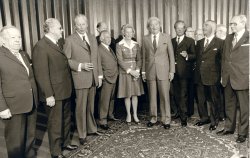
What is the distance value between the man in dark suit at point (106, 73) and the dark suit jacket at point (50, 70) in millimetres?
1053

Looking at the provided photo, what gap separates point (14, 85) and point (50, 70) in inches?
19.2

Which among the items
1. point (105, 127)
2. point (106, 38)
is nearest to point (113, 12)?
point (106, 38)

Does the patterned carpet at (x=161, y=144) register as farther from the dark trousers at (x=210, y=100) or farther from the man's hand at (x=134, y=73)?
the man's hand at (x=134, y=73)

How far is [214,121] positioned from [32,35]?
291 cm

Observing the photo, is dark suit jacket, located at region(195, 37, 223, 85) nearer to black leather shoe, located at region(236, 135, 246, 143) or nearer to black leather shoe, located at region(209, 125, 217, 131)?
black leather shoe, located at region(209, 125, 217, 131)

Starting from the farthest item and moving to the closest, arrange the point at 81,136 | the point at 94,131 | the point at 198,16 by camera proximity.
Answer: the point at 198,16 < the point at 94,131 < the point at 81,136

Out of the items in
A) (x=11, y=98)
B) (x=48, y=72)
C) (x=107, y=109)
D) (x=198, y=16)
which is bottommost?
(x=107, y=109)

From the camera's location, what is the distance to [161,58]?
13.4 ft

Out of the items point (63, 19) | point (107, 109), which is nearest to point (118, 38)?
point (63, 19)

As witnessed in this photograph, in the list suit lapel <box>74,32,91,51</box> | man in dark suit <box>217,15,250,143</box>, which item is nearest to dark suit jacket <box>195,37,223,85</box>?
man in dark suit <box>217,15,250,143</box>

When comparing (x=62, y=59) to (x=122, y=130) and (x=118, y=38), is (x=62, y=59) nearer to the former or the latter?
(x=122, y=130)

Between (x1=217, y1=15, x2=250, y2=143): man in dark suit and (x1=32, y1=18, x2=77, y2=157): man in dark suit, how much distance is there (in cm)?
197

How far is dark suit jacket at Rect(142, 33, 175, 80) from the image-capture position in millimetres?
4086

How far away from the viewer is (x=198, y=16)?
600cm
